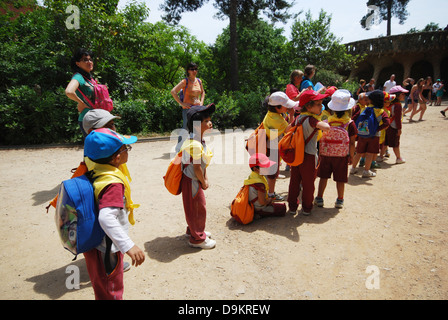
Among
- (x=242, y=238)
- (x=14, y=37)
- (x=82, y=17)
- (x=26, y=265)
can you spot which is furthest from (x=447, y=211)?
(x=14, y=37)

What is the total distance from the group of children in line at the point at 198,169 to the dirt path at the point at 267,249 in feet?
1.22

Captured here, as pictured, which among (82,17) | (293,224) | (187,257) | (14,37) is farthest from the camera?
(14,37)

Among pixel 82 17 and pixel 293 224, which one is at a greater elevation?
pixel 82 17

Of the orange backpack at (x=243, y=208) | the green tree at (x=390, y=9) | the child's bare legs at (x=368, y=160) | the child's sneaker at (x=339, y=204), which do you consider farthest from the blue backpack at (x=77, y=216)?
the green tree at (x=390, y=9)

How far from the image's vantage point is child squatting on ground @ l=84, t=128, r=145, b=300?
1782 millimetres

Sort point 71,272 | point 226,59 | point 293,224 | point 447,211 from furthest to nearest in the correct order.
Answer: point 226,59, point 447,211, point 293,224, point 71,272

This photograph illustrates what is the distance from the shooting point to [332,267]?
2.93 meters

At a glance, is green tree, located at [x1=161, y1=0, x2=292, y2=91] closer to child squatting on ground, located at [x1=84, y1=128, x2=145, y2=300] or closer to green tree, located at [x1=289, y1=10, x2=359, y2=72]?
green tree, located at [x1=289, y1=10, x2=359, y2=72]

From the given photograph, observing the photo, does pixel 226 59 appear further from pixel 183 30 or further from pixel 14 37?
pixel 14 37

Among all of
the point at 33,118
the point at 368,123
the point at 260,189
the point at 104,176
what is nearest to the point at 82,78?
the point at 104,176

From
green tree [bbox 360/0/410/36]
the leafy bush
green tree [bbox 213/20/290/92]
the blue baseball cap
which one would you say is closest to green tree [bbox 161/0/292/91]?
green tree [bbox 213/20/290/92]

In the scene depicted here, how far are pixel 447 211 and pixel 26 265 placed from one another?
5751 millimetres

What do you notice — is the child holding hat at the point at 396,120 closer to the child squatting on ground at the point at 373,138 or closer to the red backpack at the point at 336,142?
the child squatting on ground at the point at 373,138

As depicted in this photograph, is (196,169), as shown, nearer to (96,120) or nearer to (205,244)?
(205,244)
